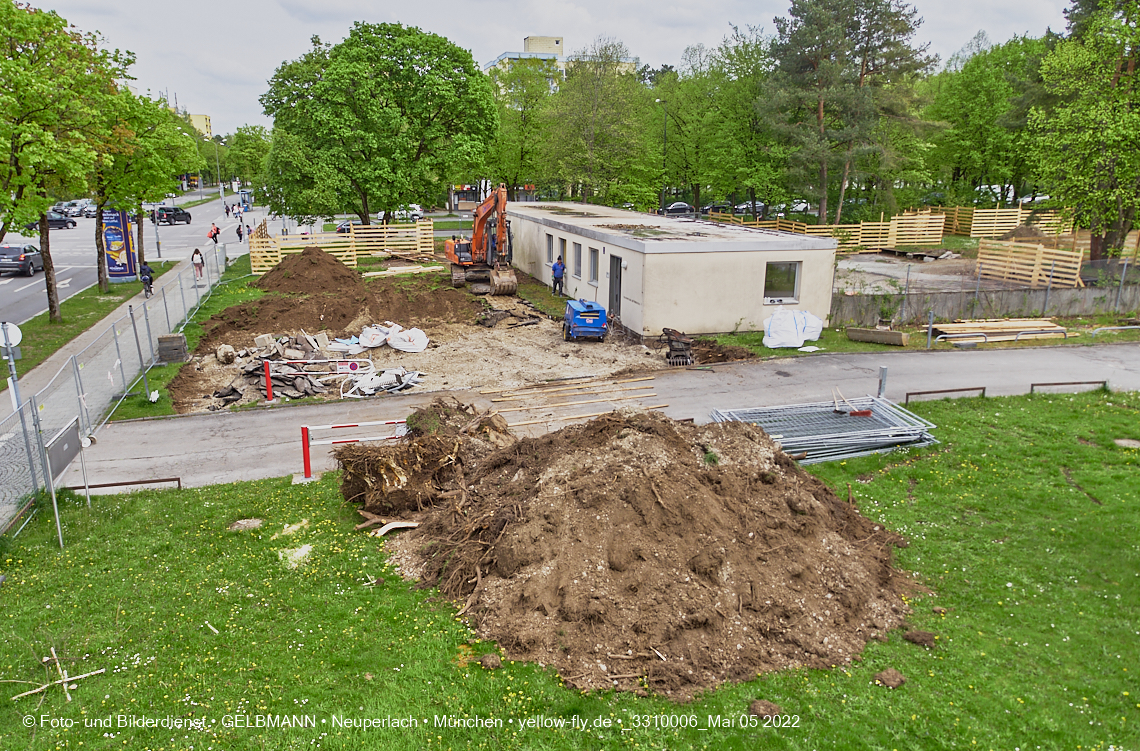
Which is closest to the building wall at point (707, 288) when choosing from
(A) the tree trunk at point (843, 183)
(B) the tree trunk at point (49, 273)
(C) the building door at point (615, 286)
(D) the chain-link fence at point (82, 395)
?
(C) the building door at point (615, 286)

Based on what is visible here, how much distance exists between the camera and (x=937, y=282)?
3369 centimetres

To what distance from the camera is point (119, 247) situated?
33.4 meters

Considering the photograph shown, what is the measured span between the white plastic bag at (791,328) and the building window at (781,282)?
3.76 feet

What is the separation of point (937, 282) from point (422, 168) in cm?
2780

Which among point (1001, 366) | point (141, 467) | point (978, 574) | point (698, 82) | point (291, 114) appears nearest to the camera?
point (978, 574)

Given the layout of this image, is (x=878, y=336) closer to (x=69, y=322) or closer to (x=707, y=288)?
(x=707, y=288)

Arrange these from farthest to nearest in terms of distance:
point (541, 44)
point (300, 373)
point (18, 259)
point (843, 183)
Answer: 1. point (541, 44)
2. point (843, 183)
3. point (18, 259)
4. point (300, 373)

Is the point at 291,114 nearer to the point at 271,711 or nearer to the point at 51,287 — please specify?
the point at 51,287

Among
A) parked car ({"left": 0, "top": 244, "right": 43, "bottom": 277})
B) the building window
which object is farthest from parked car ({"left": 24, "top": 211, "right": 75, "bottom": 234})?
the building window

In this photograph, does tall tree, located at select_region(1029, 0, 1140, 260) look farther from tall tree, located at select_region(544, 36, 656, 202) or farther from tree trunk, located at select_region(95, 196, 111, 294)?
tree trunk, located at select_region(95, 196, 111, 294)

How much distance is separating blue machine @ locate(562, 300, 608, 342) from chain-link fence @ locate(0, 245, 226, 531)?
1204 centimetres

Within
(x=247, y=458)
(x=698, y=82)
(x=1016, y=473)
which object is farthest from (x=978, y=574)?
(x=698, y=82)

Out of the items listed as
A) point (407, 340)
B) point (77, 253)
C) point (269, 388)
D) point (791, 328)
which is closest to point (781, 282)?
point (791, 328)

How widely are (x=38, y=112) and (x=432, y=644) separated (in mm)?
19677
